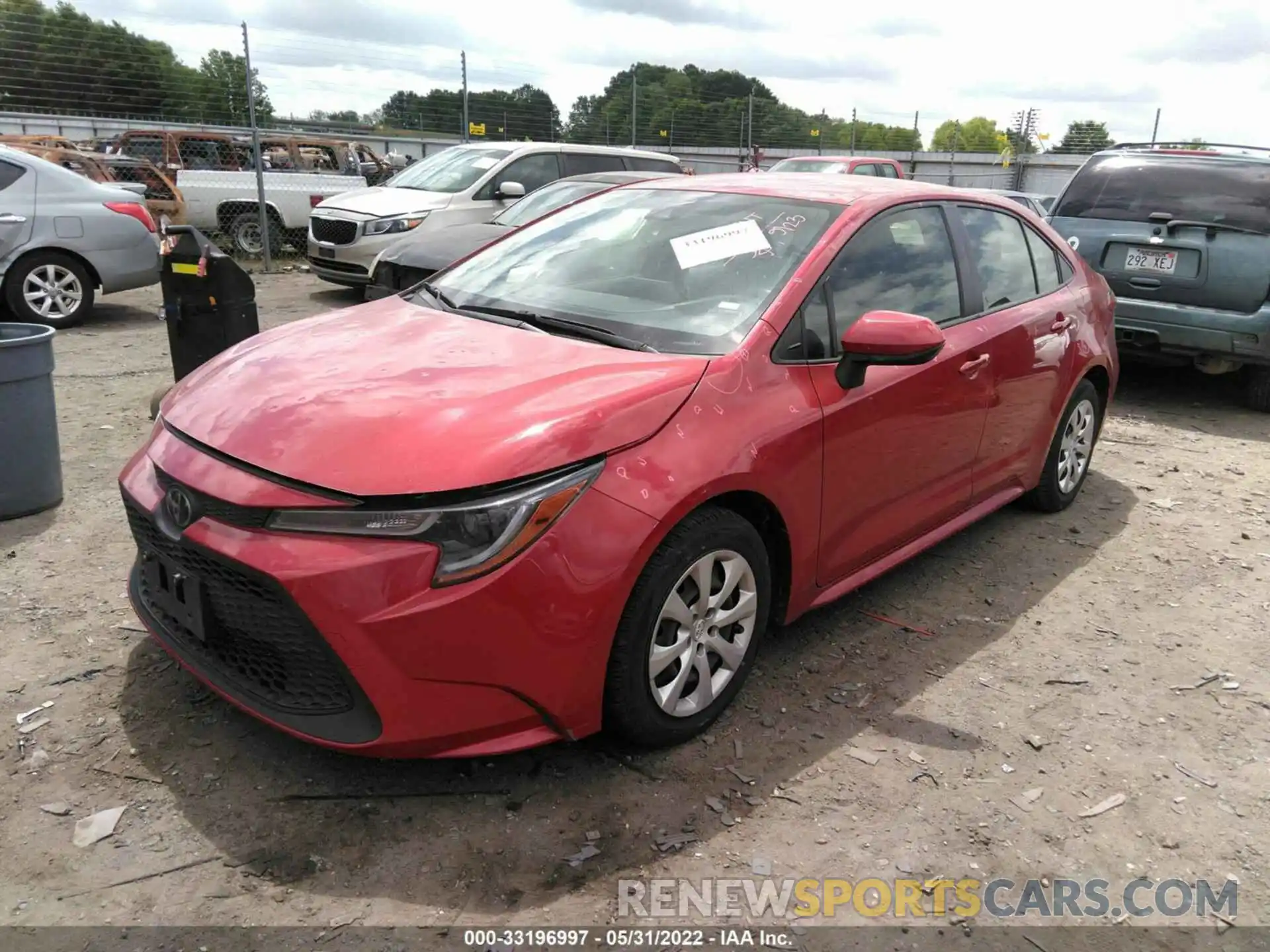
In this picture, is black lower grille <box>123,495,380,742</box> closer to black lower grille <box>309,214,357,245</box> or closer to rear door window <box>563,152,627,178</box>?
black lower grille <box>309,214,357,245</box>

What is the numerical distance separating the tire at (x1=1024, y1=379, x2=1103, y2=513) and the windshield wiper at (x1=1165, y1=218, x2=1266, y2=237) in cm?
265

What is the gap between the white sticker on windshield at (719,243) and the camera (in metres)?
3.34

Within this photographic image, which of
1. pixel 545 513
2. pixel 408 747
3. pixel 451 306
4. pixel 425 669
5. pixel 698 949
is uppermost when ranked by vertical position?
pixel 451 306

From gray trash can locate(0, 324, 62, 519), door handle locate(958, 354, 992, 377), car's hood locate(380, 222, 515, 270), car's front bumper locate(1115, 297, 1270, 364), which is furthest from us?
car's hood locate(380, 222, 515, 270)

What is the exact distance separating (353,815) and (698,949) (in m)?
0.98

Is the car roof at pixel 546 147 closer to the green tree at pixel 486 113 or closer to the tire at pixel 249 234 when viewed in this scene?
the tire at pixel 249 234

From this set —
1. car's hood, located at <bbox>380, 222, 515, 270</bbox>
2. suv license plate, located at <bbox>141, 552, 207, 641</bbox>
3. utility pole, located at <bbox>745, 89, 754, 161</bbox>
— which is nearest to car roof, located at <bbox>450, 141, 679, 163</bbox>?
car's hood, located at <bbox>380, 222, 515, 270</bbox>

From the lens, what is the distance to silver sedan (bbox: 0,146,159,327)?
8125 mm

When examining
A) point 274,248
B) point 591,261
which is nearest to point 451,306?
point 591,261

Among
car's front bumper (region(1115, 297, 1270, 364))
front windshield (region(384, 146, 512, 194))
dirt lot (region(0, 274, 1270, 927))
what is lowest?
dirt lot (region(0, 274, 1270, 927))

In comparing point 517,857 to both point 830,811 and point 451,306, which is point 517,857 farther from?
point 451,306

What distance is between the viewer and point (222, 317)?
572 cm

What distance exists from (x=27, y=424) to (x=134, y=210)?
5.36 metres

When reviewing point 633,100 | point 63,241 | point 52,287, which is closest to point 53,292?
point 52,287
